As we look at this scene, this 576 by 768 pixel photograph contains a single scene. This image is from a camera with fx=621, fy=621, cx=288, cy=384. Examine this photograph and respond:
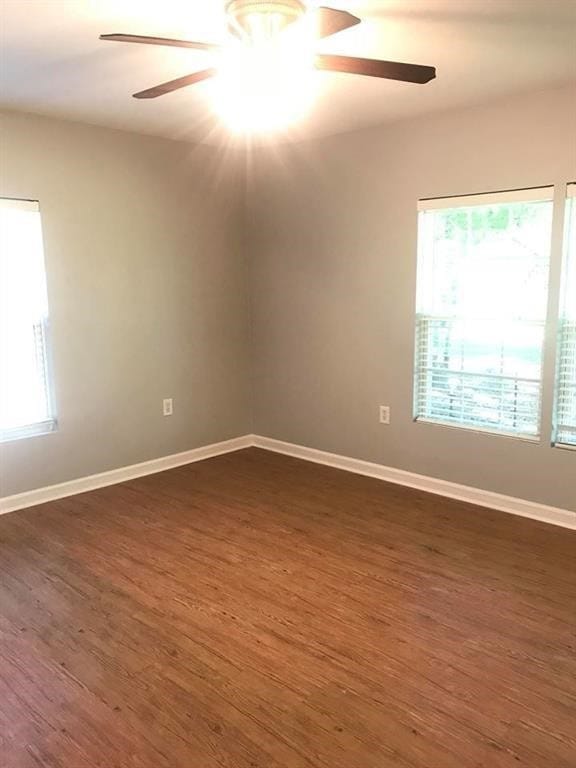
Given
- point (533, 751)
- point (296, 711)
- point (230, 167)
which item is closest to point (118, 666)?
point (296, 711)

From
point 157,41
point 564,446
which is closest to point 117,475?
point 564,446

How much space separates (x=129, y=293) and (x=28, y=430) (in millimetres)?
1133

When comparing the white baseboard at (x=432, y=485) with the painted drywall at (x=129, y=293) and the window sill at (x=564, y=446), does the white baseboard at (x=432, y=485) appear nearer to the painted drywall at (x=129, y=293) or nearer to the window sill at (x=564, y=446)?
the window sill at (x=564, y=446)

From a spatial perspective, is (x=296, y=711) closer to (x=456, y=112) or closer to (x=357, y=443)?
(x=357, y=443)

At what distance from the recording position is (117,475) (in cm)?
434

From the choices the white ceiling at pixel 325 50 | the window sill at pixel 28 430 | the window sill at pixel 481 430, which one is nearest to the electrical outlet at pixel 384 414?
the window sill at pixel 481 430

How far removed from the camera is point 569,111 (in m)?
3.21

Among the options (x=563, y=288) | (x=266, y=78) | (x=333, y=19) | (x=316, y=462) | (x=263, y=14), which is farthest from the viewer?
(x=316, y=462)

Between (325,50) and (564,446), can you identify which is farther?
(564,446)

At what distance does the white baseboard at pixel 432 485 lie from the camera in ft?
11.7

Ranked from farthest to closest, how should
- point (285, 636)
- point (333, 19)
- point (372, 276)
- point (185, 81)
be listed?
point (372, 276) < point (285, 636) < point (185, 81) < point (333, 19)

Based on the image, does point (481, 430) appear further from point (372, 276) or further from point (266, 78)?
point (266, 78)

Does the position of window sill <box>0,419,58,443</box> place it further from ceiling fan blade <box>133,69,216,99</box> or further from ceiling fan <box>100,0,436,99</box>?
ceiling fan <box>100,0,436,99</box>

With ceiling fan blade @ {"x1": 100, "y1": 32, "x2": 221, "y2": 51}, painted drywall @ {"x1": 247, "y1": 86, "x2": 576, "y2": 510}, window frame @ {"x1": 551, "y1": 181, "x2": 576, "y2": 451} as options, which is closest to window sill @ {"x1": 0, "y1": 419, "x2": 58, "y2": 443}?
painted drywall @ {"x1": 247, "y1": 86, "x2": 576, "y2": 510}
